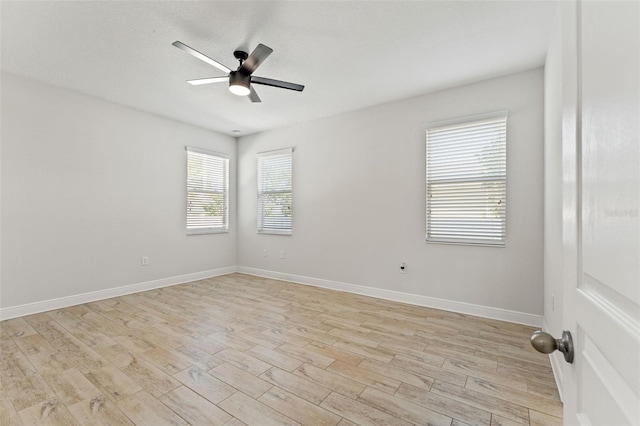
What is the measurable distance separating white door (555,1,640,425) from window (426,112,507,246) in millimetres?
2787

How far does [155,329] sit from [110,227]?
193 centimetres

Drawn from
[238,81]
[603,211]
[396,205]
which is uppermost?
[238,81]

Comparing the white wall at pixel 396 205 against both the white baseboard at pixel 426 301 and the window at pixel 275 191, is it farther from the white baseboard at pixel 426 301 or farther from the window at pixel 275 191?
the window at pixel 275 191

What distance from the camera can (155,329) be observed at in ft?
9.49

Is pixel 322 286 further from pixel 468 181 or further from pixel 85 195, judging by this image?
pixel 85 195

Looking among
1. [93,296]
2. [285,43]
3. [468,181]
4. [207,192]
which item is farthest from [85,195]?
[468,181]

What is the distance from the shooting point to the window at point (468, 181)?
320 cm

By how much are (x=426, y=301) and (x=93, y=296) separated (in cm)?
429

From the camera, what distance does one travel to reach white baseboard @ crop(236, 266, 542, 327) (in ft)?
10.00

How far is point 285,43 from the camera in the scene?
2.62m

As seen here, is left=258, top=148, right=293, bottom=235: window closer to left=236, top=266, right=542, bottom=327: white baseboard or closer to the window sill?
the window sill

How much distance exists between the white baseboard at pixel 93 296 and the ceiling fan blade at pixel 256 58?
3459 millimetres

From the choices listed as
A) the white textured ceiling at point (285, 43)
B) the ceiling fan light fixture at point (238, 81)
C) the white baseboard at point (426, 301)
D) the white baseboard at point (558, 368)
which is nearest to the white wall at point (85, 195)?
the white textured ceiling at point (285, 43)

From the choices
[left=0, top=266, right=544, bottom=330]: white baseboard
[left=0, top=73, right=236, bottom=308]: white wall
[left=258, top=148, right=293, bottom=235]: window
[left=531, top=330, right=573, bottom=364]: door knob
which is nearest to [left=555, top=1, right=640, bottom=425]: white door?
[left=531, top=330, right=573, bottom=364]: door knob
